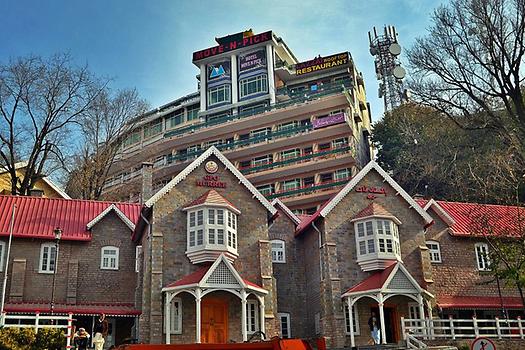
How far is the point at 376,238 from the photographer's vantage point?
30.2 m

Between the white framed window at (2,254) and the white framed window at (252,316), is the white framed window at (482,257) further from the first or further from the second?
the white framed window at (2,254)

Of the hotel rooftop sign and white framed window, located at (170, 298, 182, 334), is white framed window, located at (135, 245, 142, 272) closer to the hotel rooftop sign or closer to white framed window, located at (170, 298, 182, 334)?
white framed window, located at (170, 298, 182, 334)

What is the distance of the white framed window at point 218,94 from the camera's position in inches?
2613

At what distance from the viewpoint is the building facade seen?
90.6 ft

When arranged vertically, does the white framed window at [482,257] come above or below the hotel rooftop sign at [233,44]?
below

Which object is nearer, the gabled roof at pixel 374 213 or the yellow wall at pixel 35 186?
the gabled roof at pixel 374 213

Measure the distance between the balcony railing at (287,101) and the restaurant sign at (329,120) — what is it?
2.71 m

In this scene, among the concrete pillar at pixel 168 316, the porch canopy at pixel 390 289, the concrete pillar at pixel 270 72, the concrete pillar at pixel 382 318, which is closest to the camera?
the concrete pillar at pixel 168 316

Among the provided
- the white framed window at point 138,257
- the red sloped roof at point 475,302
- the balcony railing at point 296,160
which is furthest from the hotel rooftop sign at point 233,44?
the red sloped roof at point 475,302

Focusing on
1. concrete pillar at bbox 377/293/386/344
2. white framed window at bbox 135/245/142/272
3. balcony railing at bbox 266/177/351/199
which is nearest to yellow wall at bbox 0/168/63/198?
white framed window at bbox 135/245/142/272

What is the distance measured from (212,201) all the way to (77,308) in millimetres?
8542

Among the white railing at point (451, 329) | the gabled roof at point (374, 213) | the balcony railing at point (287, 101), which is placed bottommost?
the white railing at point (451, 329)

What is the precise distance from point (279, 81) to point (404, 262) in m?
40.0

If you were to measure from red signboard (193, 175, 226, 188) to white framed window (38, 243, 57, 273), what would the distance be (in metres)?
8.53
